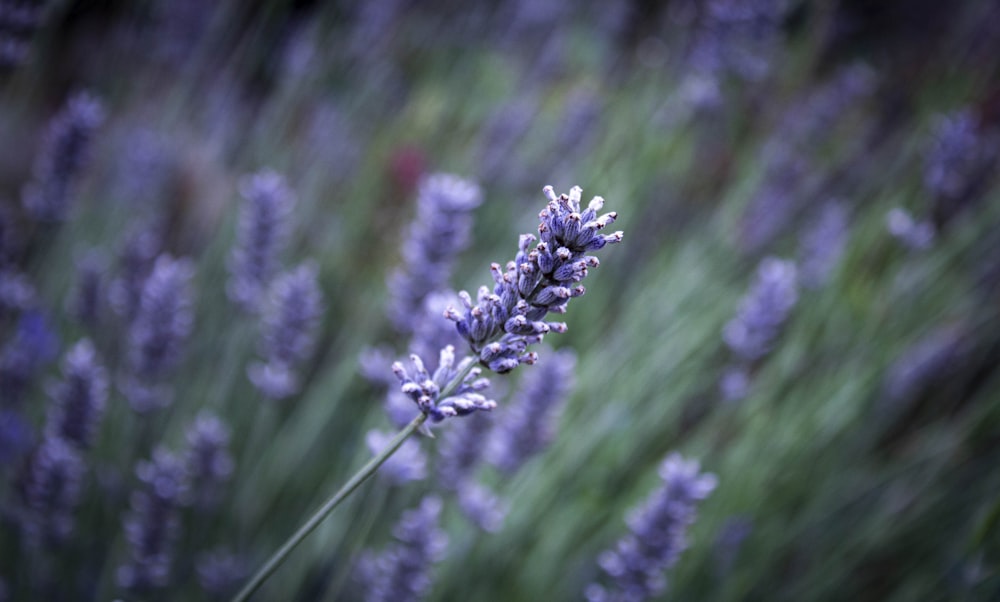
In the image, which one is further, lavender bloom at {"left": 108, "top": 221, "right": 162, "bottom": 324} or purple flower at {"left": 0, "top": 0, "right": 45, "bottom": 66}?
lavender bloom at {"left": 108, "top": 221, "right": 162, "bottom": 324}

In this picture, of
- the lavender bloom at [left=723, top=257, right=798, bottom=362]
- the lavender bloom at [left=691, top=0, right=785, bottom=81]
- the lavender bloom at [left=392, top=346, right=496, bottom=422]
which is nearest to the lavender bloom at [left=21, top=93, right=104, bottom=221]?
the lavender bloom at [left=392, top=346, right=496, bottom=422]

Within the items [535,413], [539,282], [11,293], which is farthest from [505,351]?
[11,293]

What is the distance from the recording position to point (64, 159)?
1.40 metres

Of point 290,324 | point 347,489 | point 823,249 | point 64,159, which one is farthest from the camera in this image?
point 823,249

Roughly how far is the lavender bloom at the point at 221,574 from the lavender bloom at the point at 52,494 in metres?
0.27

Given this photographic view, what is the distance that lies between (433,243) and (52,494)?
0.73 meters

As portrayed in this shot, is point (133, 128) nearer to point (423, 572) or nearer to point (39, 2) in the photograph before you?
point (39, 2)

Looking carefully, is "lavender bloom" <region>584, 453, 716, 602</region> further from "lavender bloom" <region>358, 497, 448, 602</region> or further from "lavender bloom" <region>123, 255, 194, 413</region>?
"lavender bloom" <region>123, 255, 194, 413</region>

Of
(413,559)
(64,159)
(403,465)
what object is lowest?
(413,559)

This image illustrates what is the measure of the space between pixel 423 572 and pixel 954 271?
1.38 metres

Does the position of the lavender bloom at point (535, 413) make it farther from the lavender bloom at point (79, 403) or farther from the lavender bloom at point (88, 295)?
the lavender bloom at point (88, 295)

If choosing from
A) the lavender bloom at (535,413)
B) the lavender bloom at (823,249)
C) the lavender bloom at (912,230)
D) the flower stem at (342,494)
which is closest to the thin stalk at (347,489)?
the flower stem at (342,494)

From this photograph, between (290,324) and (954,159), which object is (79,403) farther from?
(954,159)

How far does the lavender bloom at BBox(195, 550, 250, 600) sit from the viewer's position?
1.35m
